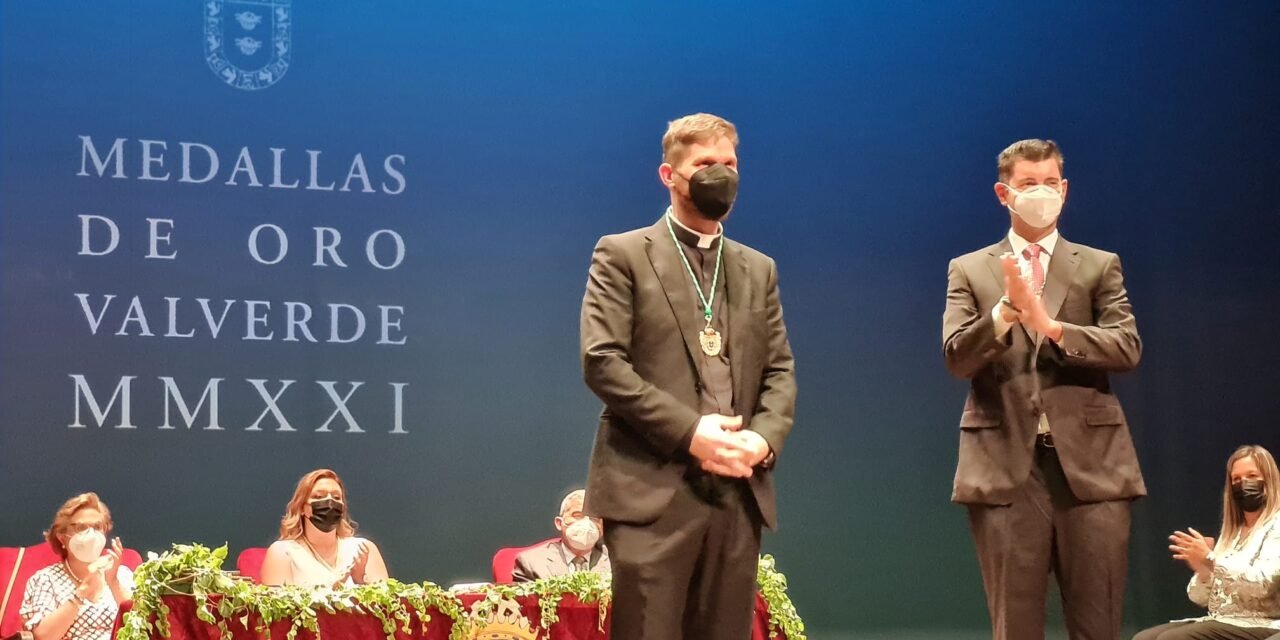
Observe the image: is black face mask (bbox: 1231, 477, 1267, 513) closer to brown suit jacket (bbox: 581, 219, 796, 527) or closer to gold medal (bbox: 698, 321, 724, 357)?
brown suit jacket (bbox: 581, 219, 796, 527)

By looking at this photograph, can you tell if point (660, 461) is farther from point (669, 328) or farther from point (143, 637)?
point (143, 637)

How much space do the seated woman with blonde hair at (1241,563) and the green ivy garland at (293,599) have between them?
2.51m

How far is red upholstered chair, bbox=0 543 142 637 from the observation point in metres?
5.31

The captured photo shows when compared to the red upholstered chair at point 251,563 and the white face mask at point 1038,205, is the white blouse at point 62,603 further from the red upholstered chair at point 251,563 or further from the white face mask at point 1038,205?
the white face mask at point 1038,205

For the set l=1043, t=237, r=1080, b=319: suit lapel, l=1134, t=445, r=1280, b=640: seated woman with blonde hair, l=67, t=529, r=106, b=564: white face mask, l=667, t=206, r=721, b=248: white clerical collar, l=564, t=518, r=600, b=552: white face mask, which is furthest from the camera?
l=564, t=518, r=600, b=552: white face mask

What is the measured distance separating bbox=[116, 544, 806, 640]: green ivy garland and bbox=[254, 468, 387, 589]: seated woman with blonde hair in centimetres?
146

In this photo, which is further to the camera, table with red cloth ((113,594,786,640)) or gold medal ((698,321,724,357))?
table with red cloth ((113,594,786,640))

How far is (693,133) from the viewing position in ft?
9.34

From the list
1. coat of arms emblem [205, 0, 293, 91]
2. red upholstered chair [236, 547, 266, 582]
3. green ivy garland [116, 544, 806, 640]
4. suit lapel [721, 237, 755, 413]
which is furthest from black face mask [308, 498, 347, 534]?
suit lapel [721, 237, 755, 413]

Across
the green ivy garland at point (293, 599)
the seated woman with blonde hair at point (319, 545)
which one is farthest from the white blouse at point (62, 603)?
the green ivy garland at point (293, 599)

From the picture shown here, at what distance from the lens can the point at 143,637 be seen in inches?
134

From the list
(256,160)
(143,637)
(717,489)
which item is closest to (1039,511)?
(717,489)

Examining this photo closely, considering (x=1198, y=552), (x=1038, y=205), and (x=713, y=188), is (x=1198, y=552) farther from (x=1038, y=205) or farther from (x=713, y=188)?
(x=713, y=188)

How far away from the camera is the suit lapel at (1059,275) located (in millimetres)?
3322
